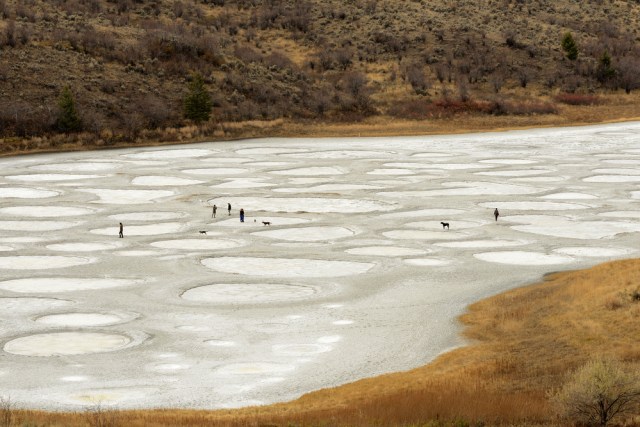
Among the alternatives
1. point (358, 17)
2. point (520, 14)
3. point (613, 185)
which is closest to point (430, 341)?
point (613, 185)

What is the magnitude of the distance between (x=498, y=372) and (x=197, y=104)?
5266 cm

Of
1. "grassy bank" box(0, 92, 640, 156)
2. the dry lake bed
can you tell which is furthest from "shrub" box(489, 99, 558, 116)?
the dry lake bed

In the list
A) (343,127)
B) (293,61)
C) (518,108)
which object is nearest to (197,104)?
(343,127)

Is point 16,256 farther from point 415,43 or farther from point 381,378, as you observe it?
point 415,43

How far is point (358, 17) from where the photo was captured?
4102 inches

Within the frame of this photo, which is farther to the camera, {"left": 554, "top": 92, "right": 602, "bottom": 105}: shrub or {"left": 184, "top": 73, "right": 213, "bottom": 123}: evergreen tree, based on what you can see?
{"left": 554, "top": 92, "right": 602, "bottom": 105}: shrub

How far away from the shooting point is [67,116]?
65000 millimetres

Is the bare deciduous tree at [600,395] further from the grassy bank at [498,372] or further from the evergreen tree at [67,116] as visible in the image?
the evergreen tree at [67,116]

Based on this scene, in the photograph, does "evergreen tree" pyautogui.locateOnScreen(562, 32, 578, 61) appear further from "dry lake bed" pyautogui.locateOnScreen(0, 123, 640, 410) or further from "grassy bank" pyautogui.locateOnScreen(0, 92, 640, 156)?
"dry lake bed" pyautogui.locateOnScreen(0, 123, 640, 410)

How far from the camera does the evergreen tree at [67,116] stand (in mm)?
64625

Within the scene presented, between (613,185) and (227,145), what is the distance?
2678cm

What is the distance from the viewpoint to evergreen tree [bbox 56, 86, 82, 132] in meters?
64.6

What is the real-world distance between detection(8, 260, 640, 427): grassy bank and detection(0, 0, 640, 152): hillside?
144ft

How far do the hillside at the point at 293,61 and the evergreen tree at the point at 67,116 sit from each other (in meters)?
0.70
